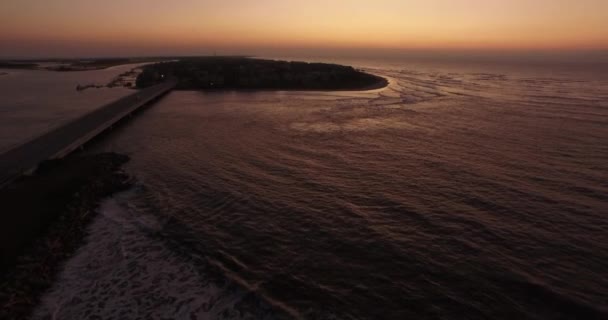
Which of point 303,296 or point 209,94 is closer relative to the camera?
point 303,296

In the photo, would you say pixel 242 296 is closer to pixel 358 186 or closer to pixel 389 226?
pixel 389 226

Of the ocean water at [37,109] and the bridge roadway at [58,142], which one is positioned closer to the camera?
the bridge roadway at [58,142]

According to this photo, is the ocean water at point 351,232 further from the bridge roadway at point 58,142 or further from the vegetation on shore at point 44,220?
the bridge roadway at point 58,142

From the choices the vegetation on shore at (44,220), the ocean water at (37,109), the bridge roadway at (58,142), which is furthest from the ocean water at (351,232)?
the ocean water at (37,109)

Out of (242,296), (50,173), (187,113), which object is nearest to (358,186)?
(242,296)

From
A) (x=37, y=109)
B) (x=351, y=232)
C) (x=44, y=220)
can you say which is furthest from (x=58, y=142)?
(x=37, y=109)

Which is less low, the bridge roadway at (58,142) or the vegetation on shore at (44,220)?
the bridge roadway at (58,142)

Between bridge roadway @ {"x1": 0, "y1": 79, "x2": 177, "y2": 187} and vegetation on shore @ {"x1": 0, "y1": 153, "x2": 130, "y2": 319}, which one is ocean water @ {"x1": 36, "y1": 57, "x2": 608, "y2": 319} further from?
bridge roadway @ {"x1": 0, "y1": 79, "x2": 177, "y2": 187}
